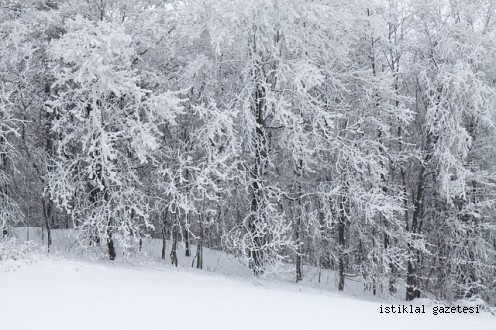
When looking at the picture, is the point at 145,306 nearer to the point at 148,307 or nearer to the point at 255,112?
the point at 148,307

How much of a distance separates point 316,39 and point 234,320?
9172mm

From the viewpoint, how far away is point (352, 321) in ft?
24.6

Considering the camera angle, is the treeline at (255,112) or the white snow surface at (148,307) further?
the treeline at (255,112)

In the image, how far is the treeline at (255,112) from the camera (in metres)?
12.5

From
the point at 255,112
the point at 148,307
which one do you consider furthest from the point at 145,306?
the point at 255,112

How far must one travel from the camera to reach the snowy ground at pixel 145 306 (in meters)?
6.23

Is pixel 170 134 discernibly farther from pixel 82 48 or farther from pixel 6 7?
pixel 6 7

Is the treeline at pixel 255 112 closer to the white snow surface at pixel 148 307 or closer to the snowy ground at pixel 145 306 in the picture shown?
the snowy ground at pixel 145 306

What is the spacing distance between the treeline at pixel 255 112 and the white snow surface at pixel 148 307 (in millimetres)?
3057

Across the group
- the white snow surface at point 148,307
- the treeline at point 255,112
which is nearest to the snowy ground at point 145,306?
the white snow surface at point 148,307

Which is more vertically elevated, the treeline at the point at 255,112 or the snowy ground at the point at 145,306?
the treeline at the point at 255,112

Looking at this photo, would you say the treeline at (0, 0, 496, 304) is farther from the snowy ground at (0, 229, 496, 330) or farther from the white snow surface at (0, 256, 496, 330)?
the white snow surface at (0, 256, 496, 330)

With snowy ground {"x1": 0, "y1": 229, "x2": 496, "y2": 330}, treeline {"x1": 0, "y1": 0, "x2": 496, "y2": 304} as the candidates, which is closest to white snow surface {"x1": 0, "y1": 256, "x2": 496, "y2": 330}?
snowy ground {"x1": 0, "y1": 229, "x2": 496, "y2": 330}

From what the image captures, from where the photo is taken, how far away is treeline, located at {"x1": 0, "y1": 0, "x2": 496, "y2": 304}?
41.1ft
